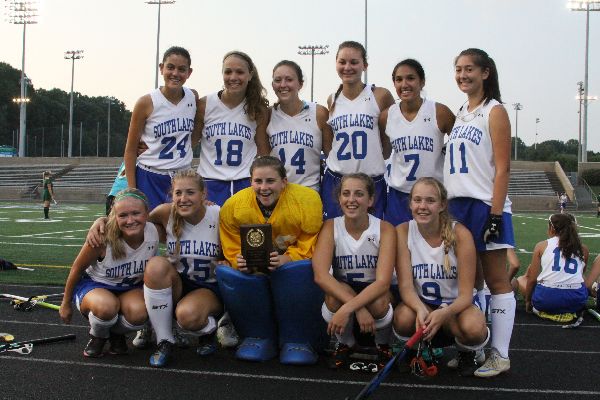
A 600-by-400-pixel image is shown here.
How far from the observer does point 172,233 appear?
3900 mm

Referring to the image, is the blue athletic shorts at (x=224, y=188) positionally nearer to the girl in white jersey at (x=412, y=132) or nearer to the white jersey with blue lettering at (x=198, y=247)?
the white jersey with blue lettering at (x=198, y=247)

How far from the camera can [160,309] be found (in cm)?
364

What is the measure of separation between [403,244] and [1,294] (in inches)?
150

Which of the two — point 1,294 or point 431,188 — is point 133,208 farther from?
point 1,294

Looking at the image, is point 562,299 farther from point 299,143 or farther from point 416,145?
point 299,143

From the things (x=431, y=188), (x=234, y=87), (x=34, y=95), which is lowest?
(x=431, y=188)

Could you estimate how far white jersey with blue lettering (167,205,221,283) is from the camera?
3.88 m

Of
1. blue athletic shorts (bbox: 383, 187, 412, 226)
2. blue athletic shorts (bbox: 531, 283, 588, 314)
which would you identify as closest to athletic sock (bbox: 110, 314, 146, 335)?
blue athletic shorts (bbox: 383, 187, 412, 226)

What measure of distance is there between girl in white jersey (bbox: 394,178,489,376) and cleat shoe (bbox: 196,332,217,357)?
1177 mm

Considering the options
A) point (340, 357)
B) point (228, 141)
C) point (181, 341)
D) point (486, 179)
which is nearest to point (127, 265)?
point (181, 341)

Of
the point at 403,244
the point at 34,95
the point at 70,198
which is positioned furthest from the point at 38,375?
the point at 34,95

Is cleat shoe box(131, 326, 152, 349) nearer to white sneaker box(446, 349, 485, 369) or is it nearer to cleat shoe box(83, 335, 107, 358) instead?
cleat shoe box(83, 335, 107, 358)

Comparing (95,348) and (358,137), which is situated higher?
(358,137)

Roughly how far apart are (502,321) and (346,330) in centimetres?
89
